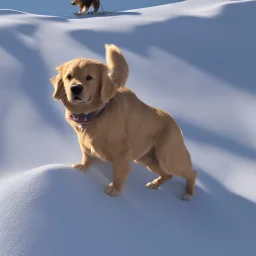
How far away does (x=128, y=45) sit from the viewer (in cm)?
433

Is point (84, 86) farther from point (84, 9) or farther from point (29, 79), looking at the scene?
point (84, 9)

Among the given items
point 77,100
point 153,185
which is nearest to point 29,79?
point 153,185

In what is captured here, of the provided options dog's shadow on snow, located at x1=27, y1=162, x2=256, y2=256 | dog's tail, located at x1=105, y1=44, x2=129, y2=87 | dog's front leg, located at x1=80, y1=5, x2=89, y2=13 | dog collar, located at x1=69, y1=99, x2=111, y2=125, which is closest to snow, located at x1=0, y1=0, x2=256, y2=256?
dog's shadow on snow, located at x1=27, y1=162, x2=256, y2=256

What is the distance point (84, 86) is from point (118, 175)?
1.42 feet

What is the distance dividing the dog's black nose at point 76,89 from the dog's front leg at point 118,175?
0.36 m

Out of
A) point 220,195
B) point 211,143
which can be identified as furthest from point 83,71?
point 211,143

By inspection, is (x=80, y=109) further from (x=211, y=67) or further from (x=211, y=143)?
(x=211, y=67)

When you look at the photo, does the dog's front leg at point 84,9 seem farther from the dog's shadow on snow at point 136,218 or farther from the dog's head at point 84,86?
the dog's head at point 84,86

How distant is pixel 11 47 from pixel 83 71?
285 cm

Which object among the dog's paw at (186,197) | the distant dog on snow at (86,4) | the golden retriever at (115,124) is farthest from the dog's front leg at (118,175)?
the distant dog on snow at (86,4)

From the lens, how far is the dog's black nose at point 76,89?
134 cm

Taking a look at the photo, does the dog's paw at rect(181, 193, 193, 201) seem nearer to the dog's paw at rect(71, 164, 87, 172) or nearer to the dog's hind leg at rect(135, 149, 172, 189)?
the dog's hind leg at rect(135, 149, 172, 189)

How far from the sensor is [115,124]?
1481 millimetres

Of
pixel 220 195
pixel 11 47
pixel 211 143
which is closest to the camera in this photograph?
pixel 220 195
